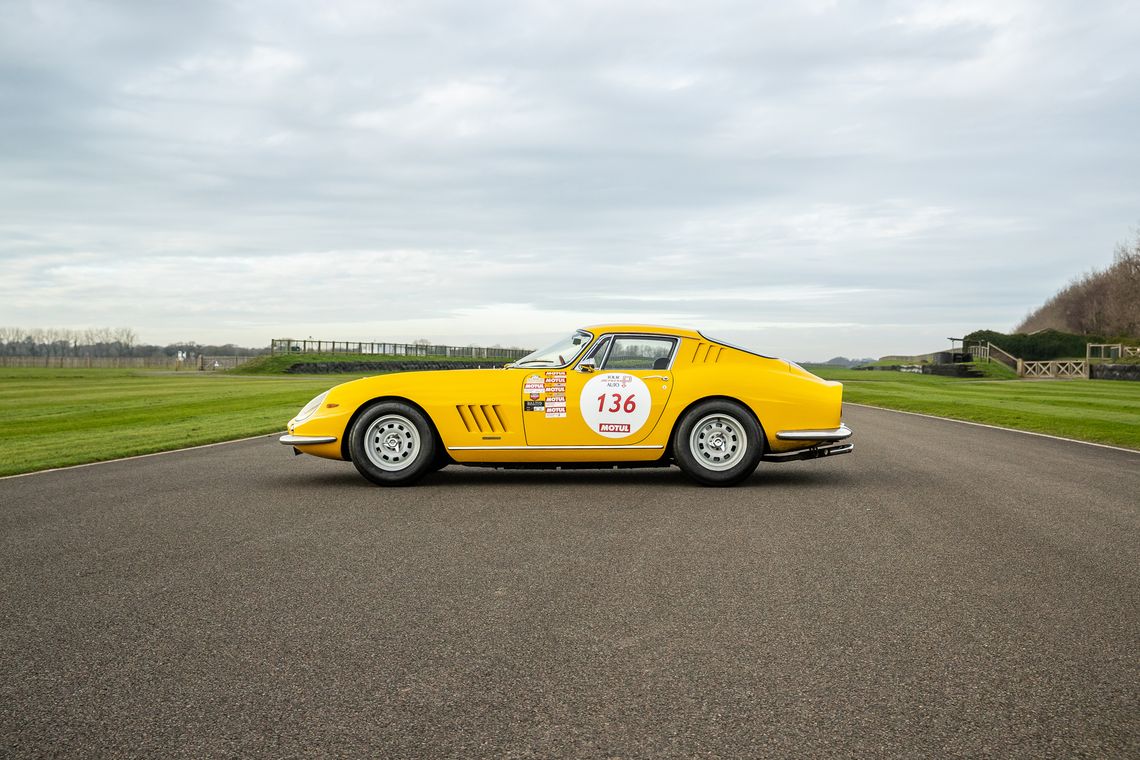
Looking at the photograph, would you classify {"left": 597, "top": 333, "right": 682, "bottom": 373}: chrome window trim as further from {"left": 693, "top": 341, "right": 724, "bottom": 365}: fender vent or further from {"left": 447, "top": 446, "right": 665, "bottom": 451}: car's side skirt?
{"left": 447, "top": 446, "right": 665, "bottom": 451}: car's side skirt

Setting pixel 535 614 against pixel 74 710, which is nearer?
pixel 74 710

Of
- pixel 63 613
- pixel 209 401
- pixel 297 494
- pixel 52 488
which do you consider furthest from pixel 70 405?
Result: pixel 63 613

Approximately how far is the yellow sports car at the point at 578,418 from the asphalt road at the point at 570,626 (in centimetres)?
74

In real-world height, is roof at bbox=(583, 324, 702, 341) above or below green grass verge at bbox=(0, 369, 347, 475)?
above

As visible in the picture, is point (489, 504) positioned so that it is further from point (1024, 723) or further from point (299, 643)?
point (1024, 723)

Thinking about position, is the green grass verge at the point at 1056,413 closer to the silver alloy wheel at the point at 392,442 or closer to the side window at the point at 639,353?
the side window at the point at 639,353

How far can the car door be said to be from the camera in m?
9.09

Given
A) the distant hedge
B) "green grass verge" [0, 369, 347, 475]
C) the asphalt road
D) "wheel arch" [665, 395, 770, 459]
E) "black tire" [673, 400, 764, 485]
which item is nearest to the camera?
the asphalt road

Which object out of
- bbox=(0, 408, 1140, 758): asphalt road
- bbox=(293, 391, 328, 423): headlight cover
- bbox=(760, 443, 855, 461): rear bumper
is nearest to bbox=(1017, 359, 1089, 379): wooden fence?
bbox=(760, 443, 855, 461): rear bumper

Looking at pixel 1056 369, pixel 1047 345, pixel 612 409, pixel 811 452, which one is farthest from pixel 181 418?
pixel 1047 345

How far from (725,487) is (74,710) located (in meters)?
6.64

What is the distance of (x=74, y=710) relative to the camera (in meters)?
3.38

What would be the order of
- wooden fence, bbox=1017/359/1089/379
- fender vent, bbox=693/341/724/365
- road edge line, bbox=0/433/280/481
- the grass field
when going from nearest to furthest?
fender vent, bbox=693/341/724/365, road edge line, bbox=0/433/280/481, the grass field, wooden fence, bbox=1017/359/1089/379

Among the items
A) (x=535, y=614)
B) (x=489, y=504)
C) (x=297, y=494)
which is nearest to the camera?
(x=535, y=614)
